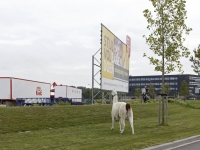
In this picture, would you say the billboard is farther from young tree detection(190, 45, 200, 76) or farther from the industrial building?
the industrial building

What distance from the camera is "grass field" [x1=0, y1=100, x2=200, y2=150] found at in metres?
11.9

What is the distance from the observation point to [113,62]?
38938mm

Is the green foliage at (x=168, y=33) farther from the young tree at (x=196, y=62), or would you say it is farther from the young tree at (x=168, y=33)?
the young tree at (x=196, y=62)

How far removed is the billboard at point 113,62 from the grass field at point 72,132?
8794mm

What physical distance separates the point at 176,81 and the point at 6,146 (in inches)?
6974

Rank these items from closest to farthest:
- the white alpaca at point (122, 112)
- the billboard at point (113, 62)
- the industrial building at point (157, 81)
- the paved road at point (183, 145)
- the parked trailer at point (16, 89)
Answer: the paved road at point (183, 145)
the white alpaca at point (122, 112)
the billboard at point (113, 62)
the parked trailer at point (16, 89)
the industrial building at point (157, 81)

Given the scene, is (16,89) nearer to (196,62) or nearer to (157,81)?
(196,62)

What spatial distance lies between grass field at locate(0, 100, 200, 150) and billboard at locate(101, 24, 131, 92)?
879 cm

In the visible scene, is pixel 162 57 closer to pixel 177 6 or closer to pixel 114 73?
pixel 177 6

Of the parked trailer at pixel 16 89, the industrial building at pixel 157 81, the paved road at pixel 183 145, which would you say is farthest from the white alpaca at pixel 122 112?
the industrial building at pixel 157 81

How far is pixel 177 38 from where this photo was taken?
807 inches

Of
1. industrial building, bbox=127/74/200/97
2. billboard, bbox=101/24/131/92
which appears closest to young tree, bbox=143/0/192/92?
billboard, bbox=101/24/131/92

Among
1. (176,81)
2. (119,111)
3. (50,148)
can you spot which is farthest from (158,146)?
(176,81)

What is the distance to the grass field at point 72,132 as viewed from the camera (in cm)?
1189
